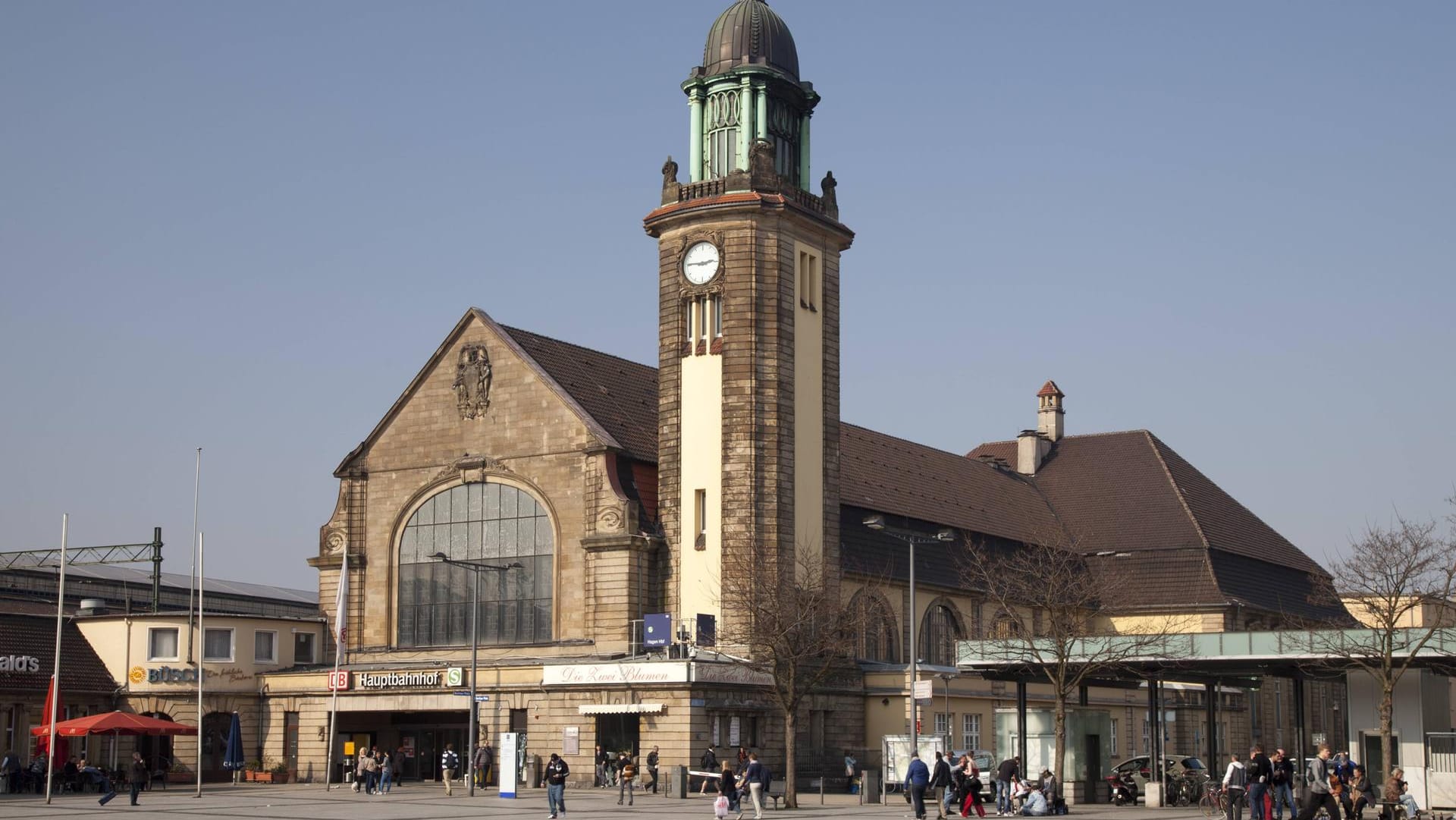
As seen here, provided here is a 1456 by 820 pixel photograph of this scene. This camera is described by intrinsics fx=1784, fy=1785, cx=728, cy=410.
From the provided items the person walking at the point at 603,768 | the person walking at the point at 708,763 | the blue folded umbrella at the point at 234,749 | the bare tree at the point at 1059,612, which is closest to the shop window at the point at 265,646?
the blue folded umbrella at the point at 234,749

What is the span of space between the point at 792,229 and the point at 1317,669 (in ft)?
85.2

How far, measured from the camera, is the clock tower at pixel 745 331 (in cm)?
6512

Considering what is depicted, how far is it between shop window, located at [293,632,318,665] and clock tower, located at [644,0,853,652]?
16.7 metres

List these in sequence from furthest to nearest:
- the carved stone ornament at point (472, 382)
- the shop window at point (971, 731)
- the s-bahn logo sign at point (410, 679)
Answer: the carved stone ornament at point (472, 382)
the shop window at point (971, 731)
the s-bahn logo sign at point (410, 679)

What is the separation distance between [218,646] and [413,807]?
24652 millimetres

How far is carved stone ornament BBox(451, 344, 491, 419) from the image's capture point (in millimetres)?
71500

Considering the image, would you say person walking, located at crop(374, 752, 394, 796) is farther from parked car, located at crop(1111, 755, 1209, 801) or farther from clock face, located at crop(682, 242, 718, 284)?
parked car, located at crop(1111, 755, 1209, 801)

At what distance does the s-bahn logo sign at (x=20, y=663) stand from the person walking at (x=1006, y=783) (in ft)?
121

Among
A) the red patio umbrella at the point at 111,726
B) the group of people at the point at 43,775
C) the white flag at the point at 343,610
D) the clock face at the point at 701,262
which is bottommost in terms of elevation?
the group of people at the point at 43,775

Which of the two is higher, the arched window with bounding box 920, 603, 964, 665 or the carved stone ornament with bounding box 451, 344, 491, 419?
the carved stone ornament with bounding box 451, 344, 491, 419

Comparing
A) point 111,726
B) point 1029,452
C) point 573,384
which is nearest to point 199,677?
point 111,726

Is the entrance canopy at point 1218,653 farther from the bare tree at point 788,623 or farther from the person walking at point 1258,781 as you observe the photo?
the person walking at point 1258,781

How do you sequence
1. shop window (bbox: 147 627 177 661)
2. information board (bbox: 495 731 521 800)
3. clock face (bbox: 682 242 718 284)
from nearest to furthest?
information board (bbox: 495 731 521 800), clock face (bbox: 682 242 718 284), shop window (bbox: 147 627 177 661)

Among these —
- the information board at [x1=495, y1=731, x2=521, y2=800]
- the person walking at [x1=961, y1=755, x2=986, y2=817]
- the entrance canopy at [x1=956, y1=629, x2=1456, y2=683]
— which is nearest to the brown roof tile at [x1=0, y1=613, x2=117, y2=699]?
the information board at [x1=495, y1=731, x2=521, y2=800]
